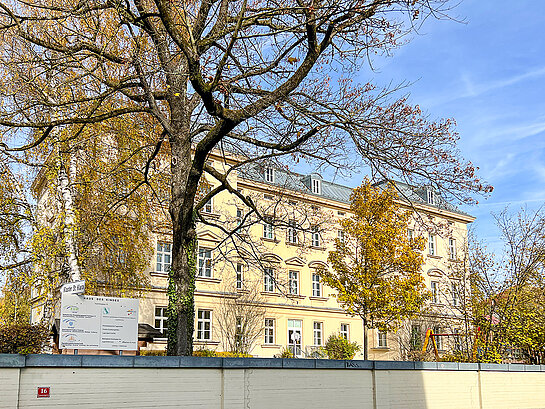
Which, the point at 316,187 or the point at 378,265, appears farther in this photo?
the point at 316,187

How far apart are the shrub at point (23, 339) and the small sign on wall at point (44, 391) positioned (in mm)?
8977

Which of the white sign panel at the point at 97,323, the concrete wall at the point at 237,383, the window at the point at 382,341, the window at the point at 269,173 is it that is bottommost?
the concrete wall at the point at 237,383

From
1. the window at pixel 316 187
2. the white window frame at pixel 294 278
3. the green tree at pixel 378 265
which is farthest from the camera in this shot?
the window at pixel 316 187

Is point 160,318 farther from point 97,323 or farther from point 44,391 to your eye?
point 44,391

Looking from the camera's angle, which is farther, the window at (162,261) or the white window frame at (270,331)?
the white window frame at (270,331)

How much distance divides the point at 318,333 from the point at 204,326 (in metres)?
9.83

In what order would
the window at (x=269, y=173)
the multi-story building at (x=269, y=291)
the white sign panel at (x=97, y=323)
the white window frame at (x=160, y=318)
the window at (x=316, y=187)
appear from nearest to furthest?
the white sign panel at (x=97, y=323) < the window at (x=269, y=173) < the white window frame at (x=160, y=318) < the multi-story building at (x=269, y=291) < the window at (x=316, y=187)

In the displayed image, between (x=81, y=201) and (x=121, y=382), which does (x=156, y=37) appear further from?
(x=81, y=201)

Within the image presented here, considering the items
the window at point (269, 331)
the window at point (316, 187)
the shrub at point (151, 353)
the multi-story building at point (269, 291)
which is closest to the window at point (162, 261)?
the multi-story building at point (269, 291)

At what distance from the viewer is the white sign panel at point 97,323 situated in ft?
34.9

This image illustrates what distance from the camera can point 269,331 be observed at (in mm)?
36688

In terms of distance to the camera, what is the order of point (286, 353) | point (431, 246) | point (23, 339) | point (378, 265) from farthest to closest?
point (431, 246) < point (286, 353) < point (378, 265) < point (23, 339)

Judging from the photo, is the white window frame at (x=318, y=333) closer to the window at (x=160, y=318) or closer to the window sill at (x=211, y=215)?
the window sill at (x=211, y=215)

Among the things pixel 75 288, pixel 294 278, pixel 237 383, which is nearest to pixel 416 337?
pixel 294 278
